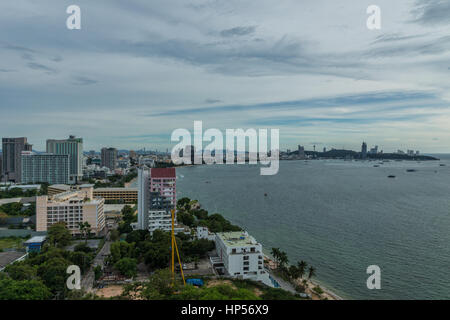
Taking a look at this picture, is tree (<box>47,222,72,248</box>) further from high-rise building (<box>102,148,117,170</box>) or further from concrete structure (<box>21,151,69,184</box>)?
high-rise building (<box>102,148,117,170</box>)

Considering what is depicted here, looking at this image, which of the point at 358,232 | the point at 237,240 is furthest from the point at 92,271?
the point at 358,232

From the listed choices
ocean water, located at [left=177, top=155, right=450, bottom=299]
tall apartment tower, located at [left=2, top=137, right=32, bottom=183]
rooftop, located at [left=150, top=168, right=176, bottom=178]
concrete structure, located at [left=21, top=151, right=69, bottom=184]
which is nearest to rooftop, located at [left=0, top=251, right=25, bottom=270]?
rooftop, located at [left=150, top=168, right=176, bottom=178]

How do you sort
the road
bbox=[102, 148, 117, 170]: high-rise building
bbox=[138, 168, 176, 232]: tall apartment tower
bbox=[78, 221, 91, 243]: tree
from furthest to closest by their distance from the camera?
bbox=[102, 148, 117, 170]: high-rise building, bbox=[78, 221, 91, 243]: tree, bbox=[138, 168, 176, 232]: tall apartment tower, the road

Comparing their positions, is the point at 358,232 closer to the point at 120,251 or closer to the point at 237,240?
the point at 237,240

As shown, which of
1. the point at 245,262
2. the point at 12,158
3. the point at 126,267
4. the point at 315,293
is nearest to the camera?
the point at 315,293

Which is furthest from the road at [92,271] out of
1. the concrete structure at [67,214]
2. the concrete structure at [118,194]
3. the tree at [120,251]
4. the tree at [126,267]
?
the concrete structure at [118,194]

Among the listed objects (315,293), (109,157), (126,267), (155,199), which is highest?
(109,157)
